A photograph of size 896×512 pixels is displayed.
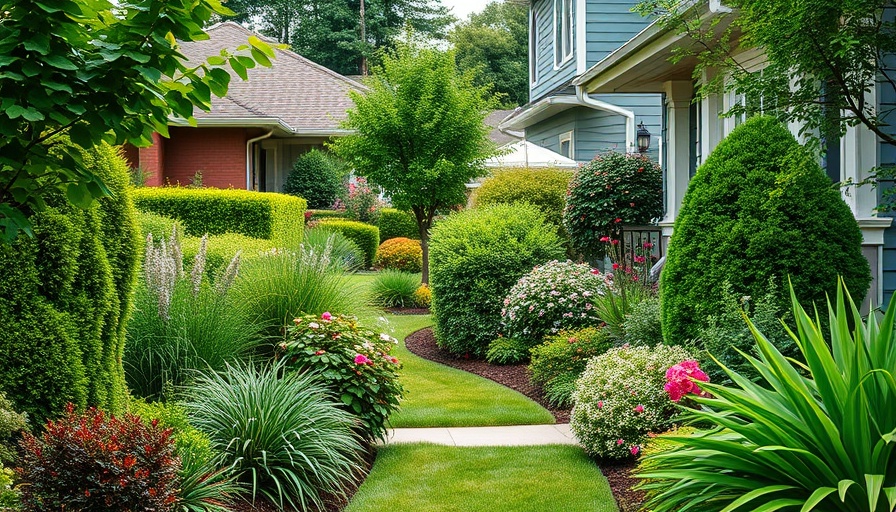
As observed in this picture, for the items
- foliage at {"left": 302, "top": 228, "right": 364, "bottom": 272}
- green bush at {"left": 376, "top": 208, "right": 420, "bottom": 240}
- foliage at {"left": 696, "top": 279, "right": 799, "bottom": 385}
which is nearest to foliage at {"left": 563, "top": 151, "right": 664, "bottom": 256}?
foliage at {"left": 302, "top": 228, "right": 364, "bottom": 272}

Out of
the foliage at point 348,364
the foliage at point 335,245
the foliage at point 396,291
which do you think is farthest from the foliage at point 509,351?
the foliage at point 396,291

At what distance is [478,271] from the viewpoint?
11.9 meters

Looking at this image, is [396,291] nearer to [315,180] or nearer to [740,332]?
[315,180]

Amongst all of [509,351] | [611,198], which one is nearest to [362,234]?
[611,198]

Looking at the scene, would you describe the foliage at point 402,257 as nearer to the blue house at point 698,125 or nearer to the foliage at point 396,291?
the foliage at point 396,291

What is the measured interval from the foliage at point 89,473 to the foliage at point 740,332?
3592 mm

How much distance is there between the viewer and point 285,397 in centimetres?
601

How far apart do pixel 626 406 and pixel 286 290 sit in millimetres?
3283

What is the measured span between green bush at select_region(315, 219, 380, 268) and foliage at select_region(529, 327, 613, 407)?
1329 cm

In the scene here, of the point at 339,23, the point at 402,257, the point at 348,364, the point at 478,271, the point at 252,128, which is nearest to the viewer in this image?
the point at 348,364

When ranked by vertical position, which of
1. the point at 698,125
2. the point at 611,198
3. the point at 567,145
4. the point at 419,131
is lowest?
the point at 611,198

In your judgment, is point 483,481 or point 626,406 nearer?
point 483,481

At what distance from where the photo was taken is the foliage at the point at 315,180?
26844mm

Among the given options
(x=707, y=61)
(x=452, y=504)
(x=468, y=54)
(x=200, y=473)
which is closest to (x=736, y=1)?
(x=707, y=61)
